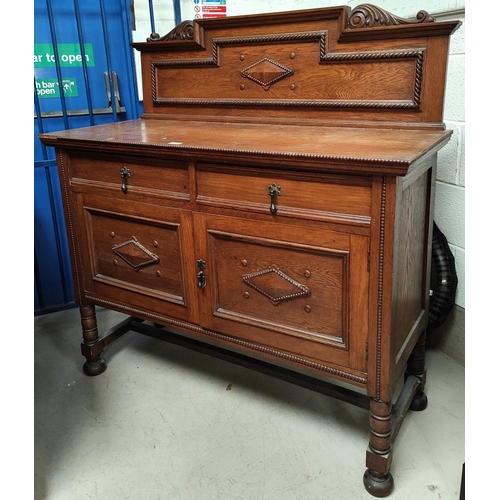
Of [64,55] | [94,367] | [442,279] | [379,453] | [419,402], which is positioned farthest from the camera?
[64,55]

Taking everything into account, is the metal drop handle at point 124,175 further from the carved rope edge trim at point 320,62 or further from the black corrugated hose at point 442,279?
the black corrugated hose at point 442,279

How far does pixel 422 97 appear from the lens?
5.86ft

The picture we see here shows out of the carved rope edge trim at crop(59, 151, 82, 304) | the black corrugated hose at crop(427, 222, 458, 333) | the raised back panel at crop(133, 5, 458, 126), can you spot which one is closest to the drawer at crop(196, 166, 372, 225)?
the raised back panel at crop(133, 5, 458, 126)

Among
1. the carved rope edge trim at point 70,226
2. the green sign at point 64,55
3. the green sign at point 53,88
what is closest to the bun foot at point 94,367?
the carved rope edge trim at point 70,226

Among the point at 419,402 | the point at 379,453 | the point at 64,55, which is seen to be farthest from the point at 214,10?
the point at 379,453

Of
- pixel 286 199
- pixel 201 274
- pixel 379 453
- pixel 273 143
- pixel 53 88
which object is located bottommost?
pixel 379 453

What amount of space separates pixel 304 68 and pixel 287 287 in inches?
35.0

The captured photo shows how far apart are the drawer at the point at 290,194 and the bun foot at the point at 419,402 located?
975 millimetres

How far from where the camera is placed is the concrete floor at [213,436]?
5.68 ft

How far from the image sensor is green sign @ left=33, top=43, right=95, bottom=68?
105 inches

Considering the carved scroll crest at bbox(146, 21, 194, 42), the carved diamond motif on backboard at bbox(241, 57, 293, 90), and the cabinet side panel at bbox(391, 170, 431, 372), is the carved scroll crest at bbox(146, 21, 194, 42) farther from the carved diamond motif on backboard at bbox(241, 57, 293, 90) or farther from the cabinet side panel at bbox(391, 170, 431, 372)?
the cabinet side panel at bbox(391, 170, 431, 372)

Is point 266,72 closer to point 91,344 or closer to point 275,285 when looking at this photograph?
point 275,285

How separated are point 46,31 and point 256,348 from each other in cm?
198

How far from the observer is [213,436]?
1965mm
